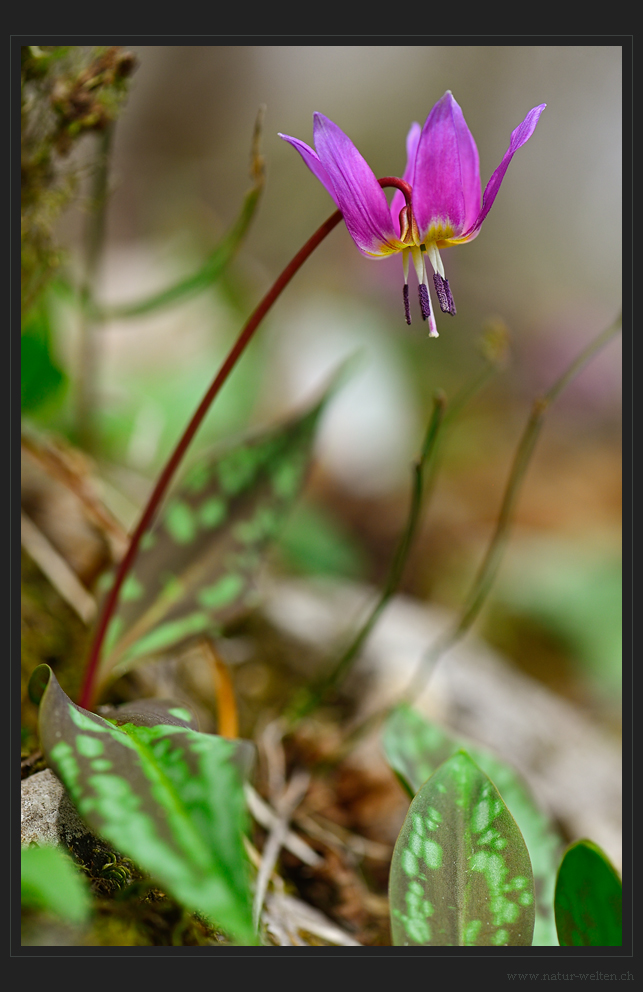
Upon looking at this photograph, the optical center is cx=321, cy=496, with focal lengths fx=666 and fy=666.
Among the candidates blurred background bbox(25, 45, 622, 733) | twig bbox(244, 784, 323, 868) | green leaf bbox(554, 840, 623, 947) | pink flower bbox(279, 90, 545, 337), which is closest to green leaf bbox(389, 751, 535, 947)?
green leaf bbox(554, 840, 623, 947)

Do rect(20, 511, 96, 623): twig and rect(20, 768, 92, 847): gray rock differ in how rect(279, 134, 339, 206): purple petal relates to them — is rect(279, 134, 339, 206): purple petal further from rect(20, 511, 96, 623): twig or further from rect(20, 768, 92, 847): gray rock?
rect(20, 511, 96, 623): twig

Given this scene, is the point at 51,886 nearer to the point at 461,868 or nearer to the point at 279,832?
the point at 461,868

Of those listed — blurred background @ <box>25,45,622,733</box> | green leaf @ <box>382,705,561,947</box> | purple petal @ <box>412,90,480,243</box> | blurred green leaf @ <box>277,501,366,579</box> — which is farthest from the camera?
blurred background @ <box>25,45,622,733</box>

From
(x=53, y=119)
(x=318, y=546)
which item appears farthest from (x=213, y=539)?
(x=318, y=546)

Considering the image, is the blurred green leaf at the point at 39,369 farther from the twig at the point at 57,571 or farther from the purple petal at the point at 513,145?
the purple petal at the point at 513,145

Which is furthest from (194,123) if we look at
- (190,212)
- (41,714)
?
(41,714)
